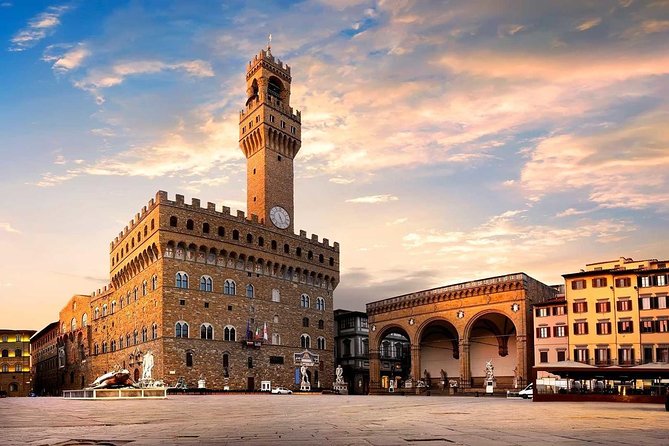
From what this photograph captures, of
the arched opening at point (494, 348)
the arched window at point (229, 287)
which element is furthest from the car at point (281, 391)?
the arched opening at point (494, 348)

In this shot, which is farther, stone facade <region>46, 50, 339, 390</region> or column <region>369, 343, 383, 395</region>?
column <region>369, 343, 383, 395</region>

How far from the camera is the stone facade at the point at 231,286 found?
5556 centimetres

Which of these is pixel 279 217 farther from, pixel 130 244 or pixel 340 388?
pixel 340 388

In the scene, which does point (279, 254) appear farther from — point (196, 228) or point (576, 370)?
point (576, 370)

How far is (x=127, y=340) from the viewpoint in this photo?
202ft

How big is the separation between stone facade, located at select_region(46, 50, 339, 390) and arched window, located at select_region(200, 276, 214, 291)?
101 millimetres

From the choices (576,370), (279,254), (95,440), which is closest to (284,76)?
(279,254)

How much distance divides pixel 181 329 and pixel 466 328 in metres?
25.8

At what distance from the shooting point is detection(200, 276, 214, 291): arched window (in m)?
57.6

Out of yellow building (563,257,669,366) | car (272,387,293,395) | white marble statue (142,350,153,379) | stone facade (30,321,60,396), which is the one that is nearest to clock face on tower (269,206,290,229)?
car (272,387,293,395)

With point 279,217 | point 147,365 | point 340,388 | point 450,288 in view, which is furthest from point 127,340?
point 450,288

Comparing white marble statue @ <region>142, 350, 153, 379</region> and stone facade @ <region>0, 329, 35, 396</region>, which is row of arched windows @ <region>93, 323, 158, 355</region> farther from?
stone facade @ <region>0, 329, 35, 396</region>

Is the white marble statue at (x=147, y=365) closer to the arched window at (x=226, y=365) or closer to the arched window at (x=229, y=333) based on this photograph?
the arched window at (x=226, y=365)

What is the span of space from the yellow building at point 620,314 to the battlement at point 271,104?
3530 cm
